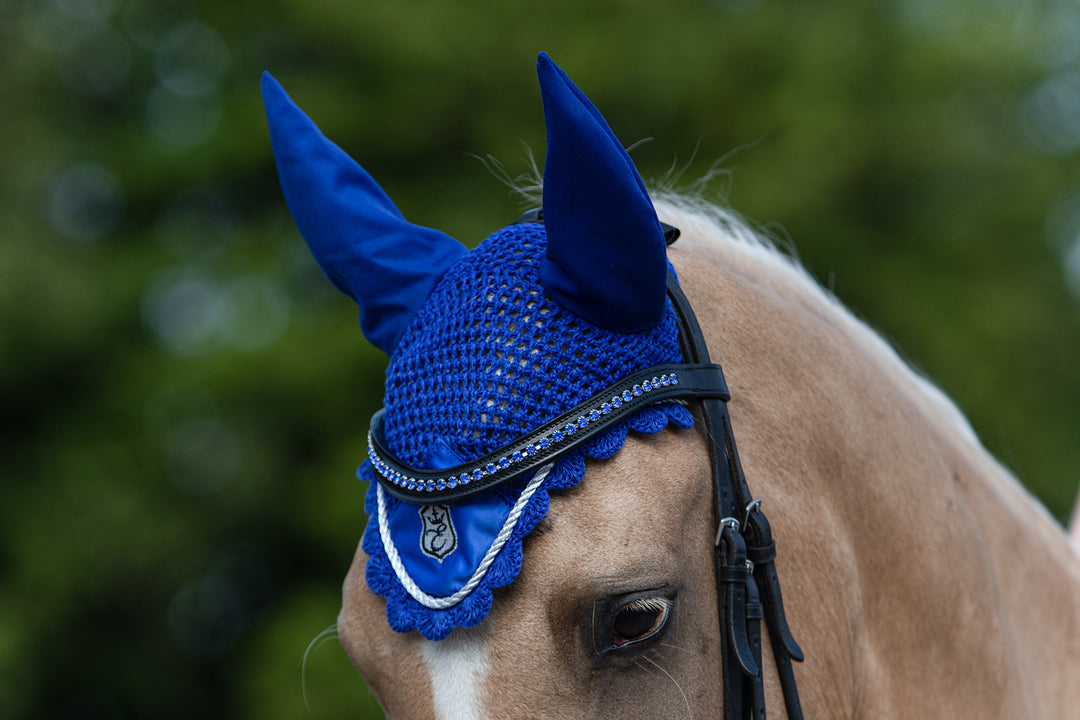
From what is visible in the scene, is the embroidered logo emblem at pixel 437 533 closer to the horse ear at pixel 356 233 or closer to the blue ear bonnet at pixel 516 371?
the blue ear bonnet at pixel 516 371

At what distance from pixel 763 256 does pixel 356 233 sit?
0.89 meters

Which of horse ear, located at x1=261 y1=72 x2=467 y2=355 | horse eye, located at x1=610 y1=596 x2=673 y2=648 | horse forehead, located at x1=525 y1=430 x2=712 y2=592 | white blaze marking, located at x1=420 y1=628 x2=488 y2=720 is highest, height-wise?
horse ear, located at x1=261 y1=72 x2=467 y2=355

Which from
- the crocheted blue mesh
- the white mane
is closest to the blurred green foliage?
the white mane

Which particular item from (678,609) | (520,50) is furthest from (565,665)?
(520,50)

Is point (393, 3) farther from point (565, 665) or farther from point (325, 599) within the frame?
point (565, 665)

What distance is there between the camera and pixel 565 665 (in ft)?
4.29

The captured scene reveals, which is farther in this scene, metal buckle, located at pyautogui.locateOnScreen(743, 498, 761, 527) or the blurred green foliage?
the blurred green foliage

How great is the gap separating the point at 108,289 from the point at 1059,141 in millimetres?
9619

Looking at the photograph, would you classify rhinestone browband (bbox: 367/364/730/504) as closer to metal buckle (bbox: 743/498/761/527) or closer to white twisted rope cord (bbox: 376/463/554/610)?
white twisted rope cord (bbox: 376/463/554/610)

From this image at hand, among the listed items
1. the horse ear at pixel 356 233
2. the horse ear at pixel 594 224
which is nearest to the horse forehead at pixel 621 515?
the horse ear at pixel 594 224

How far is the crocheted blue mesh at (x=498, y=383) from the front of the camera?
1.36 meters

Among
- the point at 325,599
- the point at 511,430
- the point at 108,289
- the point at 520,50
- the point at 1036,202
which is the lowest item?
the point at 325,599

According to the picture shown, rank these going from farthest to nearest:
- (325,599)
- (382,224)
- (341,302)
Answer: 1. (341,302)
2. (325,599)
3. (382,224)

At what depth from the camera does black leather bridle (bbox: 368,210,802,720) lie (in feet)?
4.45
